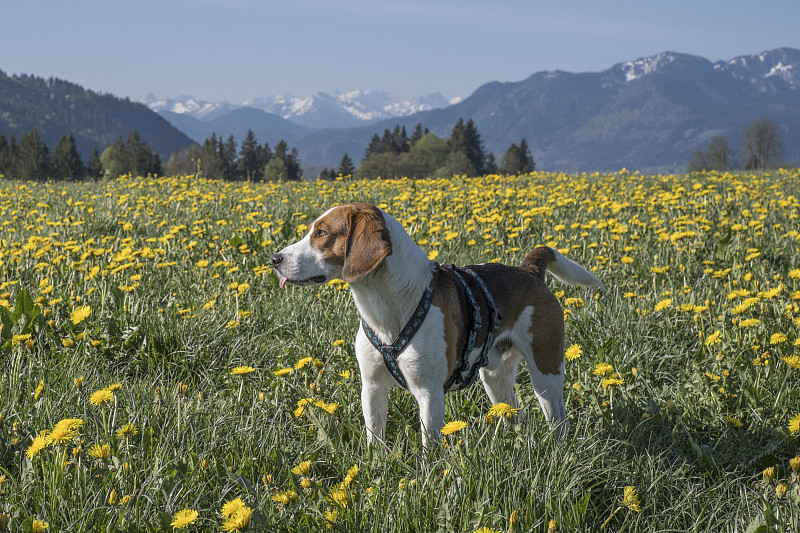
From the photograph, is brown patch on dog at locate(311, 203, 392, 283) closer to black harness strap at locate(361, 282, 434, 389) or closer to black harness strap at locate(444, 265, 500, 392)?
black harness strap at locate(361, 282, 434, 389)

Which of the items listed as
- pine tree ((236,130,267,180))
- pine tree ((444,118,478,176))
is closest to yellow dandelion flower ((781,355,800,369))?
pine tree ((444,118,478,176))

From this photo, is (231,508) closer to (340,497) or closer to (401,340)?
(340,497)

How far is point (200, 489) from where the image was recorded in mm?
2555

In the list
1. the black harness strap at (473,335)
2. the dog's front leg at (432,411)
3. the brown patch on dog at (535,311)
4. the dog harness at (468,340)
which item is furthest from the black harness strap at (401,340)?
the brown patch on dog at (535,311)

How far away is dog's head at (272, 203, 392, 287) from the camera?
272 cm

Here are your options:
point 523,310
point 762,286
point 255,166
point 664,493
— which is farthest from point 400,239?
point 255,166

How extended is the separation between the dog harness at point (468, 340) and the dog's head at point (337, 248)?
32cm

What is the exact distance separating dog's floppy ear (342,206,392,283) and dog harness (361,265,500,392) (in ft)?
1.02

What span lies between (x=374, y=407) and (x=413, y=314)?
52 centimetres

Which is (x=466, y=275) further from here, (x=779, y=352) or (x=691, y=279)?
(x=691, y=279)

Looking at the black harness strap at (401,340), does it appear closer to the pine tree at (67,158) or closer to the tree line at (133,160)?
the tree line at (133,160)

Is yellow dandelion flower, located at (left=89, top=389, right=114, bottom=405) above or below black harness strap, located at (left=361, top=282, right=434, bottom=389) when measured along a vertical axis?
below

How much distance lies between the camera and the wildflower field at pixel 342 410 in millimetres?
2328

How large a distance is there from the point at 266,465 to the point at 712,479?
2022 millimetres
